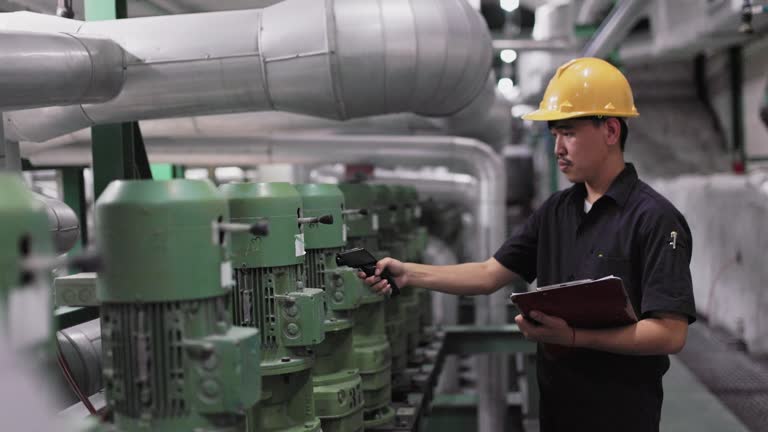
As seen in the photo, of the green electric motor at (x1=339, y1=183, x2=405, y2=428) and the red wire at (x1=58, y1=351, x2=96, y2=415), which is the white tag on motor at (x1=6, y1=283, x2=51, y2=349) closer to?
the red wire at (x1=58, y1=351, x2=96, y2=415)

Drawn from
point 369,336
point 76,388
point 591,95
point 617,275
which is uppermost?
point 591,95

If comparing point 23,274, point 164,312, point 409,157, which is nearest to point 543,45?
point 409,157

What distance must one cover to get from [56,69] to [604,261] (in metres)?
1.51

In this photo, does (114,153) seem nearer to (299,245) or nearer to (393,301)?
(299,245)

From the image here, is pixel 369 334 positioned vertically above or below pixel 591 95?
below

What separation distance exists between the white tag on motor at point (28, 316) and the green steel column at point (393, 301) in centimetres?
245

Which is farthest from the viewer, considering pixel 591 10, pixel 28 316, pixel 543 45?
pixel 591 10

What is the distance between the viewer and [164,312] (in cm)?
143

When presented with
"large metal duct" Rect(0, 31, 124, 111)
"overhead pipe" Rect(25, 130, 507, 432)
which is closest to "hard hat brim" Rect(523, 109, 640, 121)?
"large metal duct" Rect(0, 31, 124, 111)

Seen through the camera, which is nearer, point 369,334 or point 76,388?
point 76,388

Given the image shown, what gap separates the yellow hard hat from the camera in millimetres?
2113

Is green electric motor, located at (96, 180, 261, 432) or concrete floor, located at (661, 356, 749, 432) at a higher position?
green electric motor, located at (96, 180, 261, 432)

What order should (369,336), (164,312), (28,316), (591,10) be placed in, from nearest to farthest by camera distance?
(28,316) → (164,312) → (369,336) → (591,10)

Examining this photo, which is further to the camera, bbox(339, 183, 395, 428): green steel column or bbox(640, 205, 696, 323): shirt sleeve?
bbox(339, 183, 395, 428): green steel column
